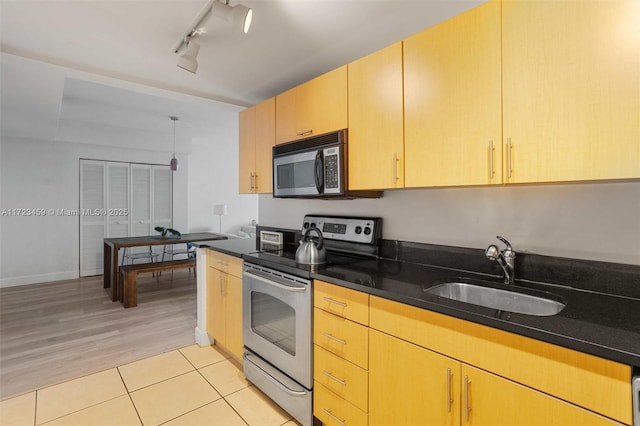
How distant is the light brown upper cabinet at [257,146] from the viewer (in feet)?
8.70

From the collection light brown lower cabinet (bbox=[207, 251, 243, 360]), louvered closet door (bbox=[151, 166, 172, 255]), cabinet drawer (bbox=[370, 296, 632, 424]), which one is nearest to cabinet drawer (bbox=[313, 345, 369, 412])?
cabinet drawer (bbox=[370, 296, 632, 424])

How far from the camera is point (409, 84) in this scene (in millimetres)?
1634

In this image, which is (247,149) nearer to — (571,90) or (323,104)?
(323,104)

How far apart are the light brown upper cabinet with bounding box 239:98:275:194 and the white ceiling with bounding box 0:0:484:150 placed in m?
0.28

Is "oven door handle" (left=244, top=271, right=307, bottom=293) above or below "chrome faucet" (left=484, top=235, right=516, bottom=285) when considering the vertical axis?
below

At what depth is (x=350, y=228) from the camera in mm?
2305

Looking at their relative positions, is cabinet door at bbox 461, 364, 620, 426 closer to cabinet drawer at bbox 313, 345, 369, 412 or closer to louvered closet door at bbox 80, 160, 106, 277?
cabinet drawer at bbox 313, 345, 369, 412

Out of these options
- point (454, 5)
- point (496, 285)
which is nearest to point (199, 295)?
point (496, 285)

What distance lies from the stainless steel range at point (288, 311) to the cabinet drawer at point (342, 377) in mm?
57

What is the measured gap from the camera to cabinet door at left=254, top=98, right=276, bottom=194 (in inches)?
103

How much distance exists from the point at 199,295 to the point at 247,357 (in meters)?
0.96

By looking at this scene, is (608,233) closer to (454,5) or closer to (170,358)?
(454,5)

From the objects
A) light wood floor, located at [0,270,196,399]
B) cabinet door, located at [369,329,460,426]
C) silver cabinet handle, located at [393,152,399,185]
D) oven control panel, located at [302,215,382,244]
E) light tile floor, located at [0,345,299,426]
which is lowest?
light tile floor, located at [0,345,299,426]

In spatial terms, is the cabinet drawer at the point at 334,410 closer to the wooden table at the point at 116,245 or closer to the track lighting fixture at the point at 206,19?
the track lighting fixture at the point at 206,19
